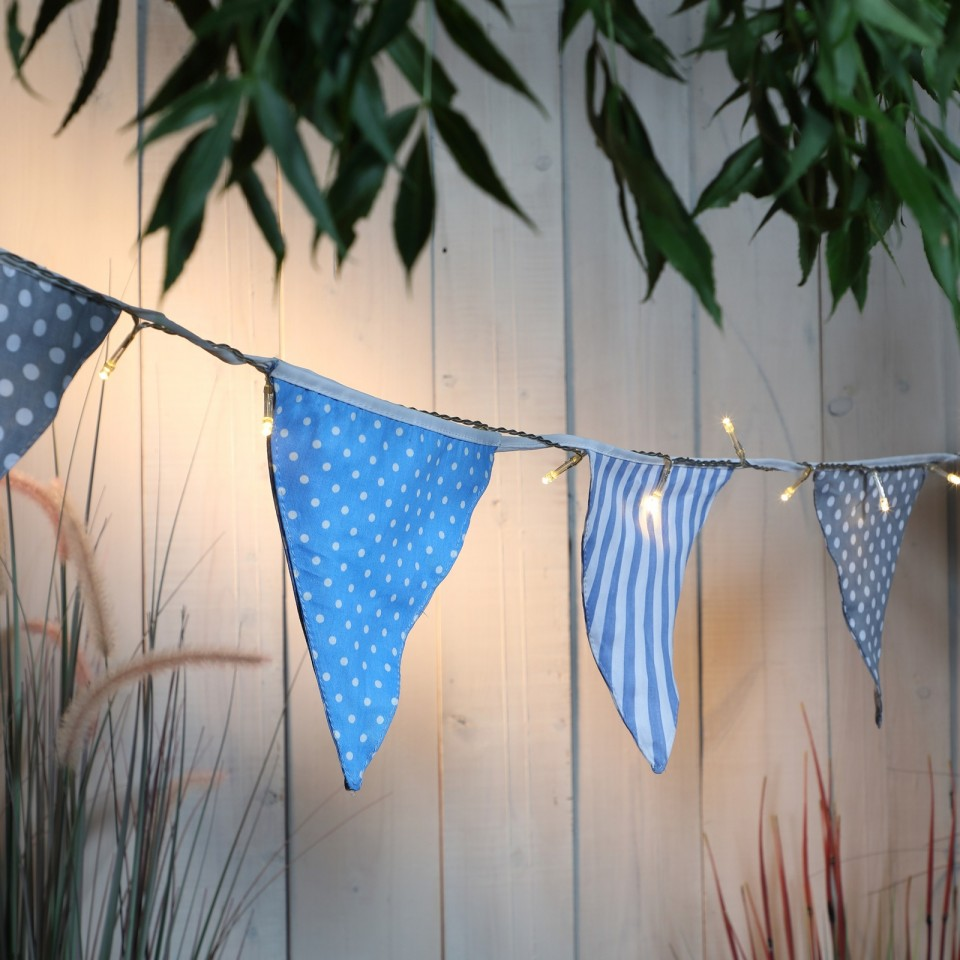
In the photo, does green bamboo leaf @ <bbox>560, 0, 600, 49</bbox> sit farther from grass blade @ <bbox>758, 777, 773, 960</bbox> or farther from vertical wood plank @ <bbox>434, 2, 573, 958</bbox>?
grass blade @ <bbox>758, 777, 773, 960</bbox>

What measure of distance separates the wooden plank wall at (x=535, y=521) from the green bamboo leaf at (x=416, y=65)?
78 centimetres

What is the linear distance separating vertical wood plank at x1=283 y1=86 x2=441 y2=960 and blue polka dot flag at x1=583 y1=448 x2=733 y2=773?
33 centimetres

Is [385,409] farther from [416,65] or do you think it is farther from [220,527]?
[220,527]

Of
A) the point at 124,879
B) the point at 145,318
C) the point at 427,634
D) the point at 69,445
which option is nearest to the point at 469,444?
the point at 145,318

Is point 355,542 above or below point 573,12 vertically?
below

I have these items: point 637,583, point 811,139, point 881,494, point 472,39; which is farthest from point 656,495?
point 472,39

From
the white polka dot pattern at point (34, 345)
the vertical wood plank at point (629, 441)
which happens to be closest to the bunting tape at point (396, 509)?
the white polka dot pattern at point (34, 345)

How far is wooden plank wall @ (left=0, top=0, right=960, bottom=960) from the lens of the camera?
1168mm

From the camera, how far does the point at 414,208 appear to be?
16.3 inches

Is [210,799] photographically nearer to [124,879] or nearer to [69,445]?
[124,879]

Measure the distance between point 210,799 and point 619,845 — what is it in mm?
500

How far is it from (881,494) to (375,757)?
646 mm

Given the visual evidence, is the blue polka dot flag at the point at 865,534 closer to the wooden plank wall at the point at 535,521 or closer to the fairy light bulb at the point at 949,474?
the fairy light bulb at the point at 949,474

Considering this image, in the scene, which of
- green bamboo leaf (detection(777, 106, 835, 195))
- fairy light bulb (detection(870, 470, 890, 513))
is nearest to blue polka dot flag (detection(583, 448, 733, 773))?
fairy light bulb (detection(870, 470, 890, 513))
